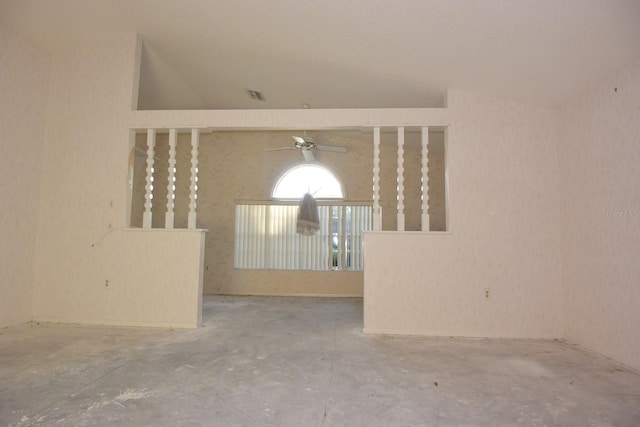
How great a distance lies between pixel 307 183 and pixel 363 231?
10.3 feet

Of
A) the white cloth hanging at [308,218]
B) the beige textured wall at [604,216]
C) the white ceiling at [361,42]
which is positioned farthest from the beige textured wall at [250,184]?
the beige textured wall at [604,216]

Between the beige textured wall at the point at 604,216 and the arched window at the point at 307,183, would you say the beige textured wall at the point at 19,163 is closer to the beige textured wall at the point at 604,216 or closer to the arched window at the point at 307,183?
the arched window at the point at 307,183

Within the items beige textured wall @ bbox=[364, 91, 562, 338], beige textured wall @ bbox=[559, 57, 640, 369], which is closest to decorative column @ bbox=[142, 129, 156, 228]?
beige textured wall @ bbox=[364, 91, 562, 338]

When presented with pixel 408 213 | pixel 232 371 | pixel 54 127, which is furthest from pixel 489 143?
pixel 54 127

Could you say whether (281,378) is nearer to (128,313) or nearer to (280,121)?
(128,313)

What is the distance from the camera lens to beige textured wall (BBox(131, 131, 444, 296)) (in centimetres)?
661

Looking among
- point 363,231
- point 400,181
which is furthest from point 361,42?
point 363,231

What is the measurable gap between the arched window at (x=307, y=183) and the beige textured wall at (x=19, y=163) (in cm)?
362

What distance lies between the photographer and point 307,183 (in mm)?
6871

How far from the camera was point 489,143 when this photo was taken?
3838 millimetres

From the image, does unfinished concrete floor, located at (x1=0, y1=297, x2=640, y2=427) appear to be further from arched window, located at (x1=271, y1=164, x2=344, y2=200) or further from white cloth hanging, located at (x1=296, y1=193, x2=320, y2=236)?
arched window, located at (x1=271, y1=164, x2=344, y2=200)

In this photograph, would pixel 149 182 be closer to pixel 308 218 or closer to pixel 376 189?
pixel 376 189

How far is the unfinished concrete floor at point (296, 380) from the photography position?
1929 millimetres

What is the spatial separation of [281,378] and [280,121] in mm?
2690
